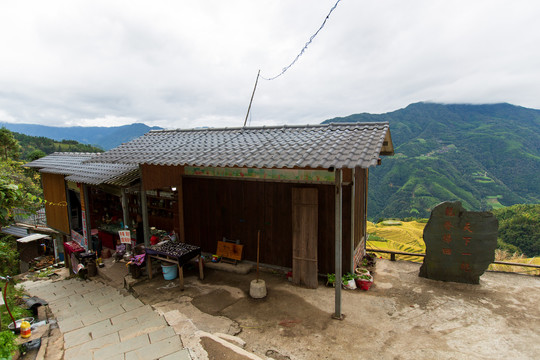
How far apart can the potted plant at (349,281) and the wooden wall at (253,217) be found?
0.29m

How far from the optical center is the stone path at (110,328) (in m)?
4.93

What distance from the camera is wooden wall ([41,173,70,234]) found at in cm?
1449

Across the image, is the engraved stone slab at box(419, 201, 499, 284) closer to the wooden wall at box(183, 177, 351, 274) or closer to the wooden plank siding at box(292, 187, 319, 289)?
the wooden wall at box(183, 177, 351, 274)

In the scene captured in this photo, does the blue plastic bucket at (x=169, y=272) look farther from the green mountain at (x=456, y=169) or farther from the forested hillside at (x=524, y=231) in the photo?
the green mountain at (x=456, y=169)

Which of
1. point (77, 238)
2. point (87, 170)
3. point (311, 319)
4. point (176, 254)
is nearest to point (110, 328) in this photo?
point (176, 254)

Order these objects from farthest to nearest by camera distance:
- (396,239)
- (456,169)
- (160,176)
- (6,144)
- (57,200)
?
(456,169), (6,144), (396,239), (57,200), (160,176)

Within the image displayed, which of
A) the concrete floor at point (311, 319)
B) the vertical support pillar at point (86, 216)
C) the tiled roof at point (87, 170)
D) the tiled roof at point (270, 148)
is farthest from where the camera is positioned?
the vertical support pillar at point (86, 216)

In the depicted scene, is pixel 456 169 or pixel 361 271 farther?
pixel 456 169

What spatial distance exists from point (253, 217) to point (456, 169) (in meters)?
74.4

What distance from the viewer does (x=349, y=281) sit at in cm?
746

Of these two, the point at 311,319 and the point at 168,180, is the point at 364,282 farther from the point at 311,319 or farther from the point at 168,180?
the point at 168,180

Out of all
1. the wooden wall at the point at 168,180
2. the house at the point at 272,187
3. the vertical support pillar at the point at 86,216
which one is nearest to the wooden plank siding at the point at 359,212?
the house at the point at 272,187

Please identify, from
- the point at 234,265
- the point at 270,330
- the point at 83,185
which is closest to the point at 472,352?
the point at 270,330

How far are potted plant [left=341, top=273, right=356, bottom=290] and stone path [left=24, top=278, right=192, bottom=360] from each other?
436 cm
